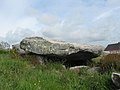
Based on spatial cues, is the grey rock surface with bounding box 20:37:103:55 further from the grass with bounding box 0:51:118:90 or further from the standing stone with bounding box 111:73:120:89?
the standing stone with bounding box 111:73:120:89

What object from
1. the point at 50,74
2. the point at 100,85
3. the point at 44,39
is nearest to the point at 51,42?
the point at 44,39

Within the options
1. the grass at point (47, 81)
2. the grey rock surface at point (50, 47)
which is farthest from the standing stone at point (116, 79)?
the grey rock surface at point (50, 47)

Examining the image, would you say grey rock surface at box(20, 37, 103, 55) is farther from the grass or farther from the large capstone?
the grass

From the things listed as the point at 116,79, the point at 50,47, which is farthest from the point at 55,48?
the point at 116,79

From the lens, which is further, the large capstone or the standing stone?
the large capstone

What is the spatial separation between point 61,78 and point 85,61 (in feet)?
20.9

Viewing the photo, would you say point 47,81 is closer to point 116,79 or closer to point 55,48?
point 116,79

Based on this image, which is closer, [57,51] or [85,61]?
[57,51]

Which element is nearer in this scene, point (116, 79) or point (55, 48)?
point (116, 79)

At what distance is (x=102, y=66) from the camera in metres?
13.1

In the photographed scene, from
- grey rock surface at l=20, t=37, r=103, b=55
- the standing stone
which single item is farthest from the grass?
grey rock surface at l=20, t=37, r=103, b=55

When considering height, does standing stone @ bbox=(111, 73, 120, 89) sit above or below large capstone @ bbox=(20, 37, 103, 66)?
below

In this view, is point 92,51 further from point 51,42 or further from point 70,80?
point 70,80

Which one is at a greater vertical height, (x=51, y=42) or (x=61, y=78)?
(x=51, y=42)
